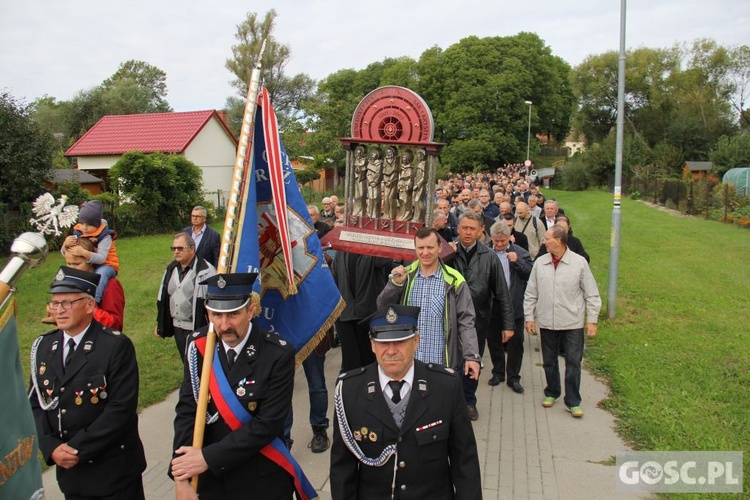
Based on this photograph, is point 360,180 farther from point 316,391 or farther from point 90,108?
point 90,108

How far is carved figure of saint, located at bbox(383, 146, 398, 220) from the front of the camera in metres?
6.59

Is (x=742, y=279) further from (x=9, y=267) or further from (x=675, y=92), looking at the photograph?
(x=675, y=92)

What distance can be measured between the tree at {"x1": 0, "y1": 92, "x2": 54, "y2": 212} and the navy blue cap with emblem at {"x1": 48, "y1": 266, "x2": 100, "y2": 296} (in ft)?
49.2

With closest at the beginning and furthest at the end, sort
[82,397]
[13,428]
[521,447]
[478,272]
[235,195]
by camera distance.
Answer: [13,428], [82,397], [235,195], [521,447], [478,272]

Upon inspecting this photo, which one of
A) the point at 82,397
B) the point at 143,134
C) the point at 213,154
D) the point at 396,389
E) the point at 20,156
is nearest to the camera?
the point at 396,389

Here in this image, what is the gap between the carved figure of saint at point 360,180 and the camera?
22.1 feet

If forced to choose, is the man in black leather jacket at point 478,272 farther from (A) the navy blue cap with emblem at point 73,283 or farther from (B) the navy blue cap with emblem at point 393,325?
(A) the navy blue cap with emblem at point 73,283

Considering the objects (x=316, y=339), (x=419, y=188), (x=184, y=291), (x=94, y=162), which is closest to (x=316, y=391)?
(x=316, y=339)

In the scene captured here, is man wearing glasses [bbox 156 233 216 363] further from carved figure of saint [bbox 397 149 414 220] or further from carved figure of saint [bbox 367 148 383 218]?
carved figure of saint [bbox 397 149 414 220]

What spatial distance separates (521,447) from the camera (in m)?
5.41

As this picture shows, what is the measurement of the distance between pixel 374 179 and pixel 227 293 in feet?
12.7

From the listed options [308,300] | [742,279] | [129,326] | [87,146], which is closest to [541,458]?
[308,300]

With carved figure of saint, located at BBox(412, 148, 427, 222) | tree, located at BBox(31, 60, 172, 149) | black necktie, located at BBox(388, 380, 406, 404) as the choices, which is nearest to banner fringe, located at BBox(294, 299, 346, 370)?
black necktie, located at BBox(388, 380, 406, 404)

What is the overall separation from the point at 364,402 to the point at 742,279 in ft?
43.1
